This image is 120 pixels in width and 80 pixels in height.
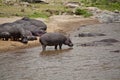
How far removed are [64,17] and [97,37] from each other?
907cm

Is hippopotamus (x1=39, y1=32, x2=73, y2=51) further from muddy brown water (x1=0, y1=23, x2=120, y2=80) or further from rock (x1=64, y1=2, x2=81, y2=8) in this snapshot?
rock (x1=64, y1=2, x2=81, y2=8)

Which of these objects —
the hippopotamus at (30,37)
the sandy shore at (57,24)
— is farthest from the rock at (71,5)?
the hippopotamus at (30,37)

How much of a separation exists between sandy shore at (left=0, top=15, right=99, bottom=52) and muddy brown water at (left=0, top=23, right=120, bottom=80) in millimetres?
704

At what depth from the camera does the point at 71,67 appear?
16.1m

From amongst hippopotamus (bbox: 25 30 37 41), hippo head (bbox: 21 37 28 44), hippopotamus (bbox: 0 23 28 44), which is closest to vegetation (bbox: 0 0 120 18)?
hippopotamus (bbox: 25 30 37 41)

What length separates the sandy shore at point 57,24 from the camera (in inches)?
808

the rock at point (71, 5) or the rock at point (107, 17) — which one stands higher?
the rock at point (71, 5)

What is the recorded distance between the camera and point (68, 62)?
1719 cm

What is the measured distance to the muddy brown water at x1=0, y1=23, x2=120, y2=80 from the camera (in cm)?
1460

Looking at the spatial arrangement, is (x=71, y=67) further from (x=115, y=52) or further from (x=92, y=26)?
(x=92, y=26)

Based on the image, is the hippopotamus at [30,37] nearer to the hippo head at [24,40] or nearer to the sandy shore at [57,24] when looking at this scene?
the sandy shore at [57,24]

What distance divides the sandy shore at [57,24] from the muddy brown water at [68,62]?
70cm

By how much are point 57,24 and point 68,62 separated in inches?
500

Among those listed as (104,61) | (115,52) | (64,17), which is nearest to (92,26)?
(64,17)
